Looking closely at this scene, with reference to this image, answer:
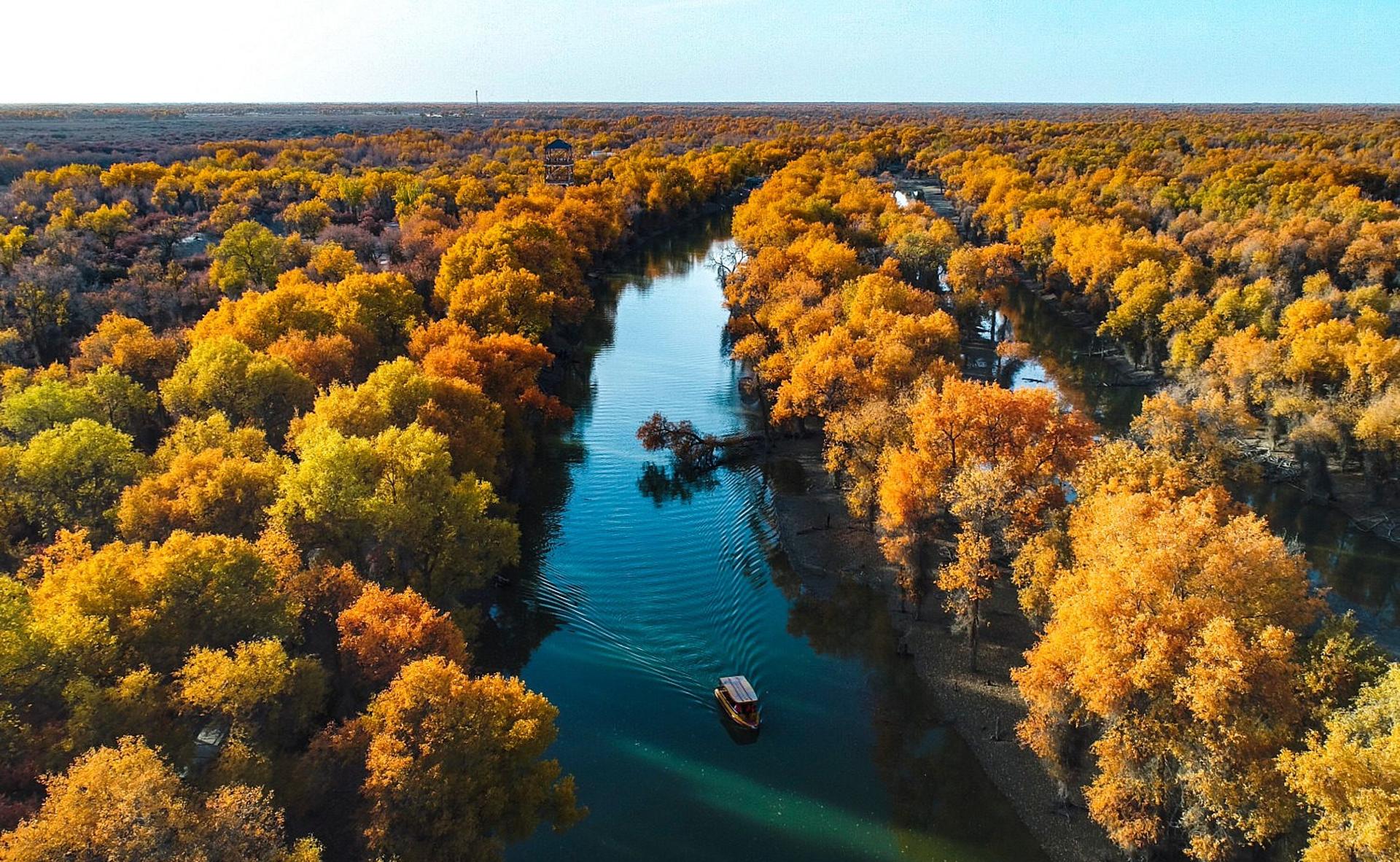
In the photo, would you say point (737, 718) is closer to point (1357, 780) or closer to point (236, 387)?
point (1357, 780)

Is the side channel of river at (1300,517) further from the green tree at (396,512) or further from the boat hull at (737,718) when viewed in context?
the green tree at (396,512)

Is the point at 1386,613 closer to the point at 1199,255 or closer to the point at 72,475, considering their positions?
the point at 1199,255

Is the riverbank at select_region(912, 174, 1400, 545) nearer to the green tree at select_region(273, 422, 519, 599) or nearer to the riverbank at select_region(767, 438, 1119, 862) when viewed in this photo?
the riverbank at select_region(767, 438, 1119, 862)

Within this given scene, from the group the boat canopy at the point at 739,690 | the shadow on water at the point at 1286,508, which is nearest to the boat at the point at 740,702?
the boat canopy at the point at 739,690

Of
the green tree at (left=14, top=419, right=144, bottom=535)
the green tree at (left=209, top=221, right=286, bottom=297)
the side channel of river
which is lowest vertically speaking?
the side channel of river

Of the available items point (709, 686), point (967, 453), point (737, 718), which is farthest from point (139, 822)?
point (967, 453)

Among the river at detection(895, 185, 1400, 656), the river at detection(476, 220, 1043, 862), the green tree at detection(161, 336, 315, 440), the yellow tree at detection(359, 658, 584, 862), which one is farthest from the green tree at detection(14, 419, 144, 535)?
the river at detection(895, 185, 1400, 656)
